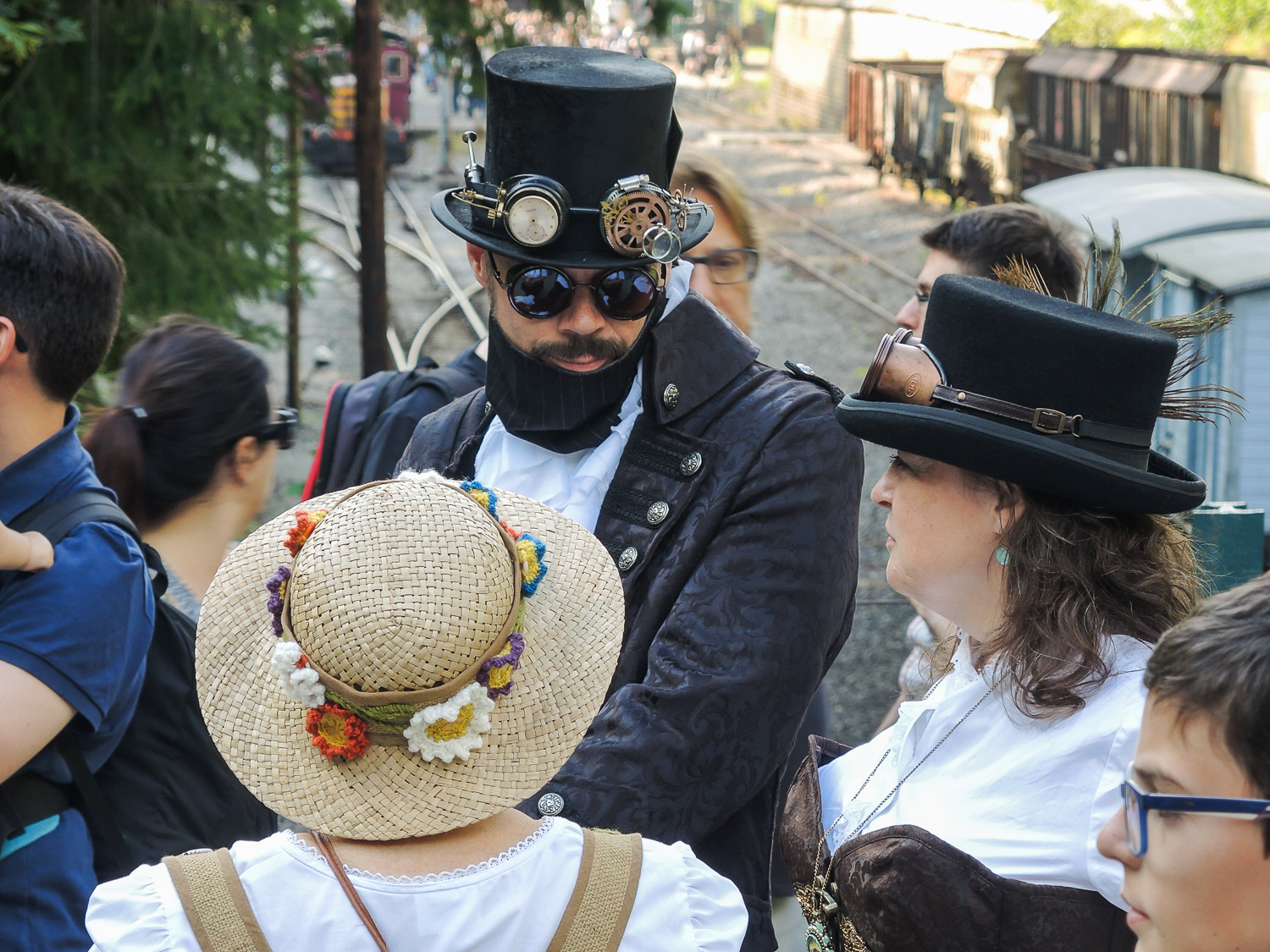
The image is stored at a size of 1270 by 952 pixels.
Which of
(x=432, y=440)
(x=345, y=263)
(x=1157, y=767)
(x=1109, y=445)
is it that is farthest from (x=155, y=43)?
(x=345, y=263)

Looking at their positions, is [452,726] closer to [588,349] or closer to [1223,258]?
[588,349]

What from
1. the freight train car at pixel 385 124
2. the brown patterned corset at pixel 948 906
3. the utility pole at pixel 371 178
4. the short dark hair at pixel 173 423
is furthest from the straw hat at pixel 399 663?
the freight train car at pixel 385 124

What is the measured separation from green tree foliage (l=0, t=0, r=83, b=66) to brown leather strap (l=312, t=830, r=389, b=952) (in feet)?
13.6

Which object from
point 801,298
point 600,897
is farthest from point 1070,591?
point 801,298

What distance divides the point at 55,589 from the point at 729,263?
9.31 ft

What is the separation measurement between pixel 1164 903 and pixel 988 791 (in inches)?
21.0

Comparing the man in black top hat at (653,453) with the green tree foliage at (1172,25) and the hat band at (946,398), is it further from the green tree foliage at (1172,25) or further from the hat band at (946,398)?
the green tree foliage at (1172,25)

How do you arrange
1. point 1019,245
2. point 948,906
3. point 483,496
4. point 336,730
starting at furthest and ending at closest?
point 1019,245, point 948,906, point 483,496, point 336,730

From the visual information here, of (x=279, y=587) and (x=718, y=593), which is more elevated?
(x=279, y=587)

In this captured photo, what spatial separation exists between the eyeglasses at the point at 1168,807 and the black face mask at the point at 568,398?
1288mm

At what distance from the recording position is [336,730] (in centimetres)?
155

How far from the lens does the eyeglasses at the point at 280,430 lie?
3436mm

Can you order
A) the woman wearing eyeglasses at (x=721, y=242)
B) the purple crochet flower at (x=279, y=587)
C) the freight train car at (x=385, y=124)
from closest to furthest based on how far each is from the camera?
the purple crochet flower at (x=279, y=587)
the woman wearing eyeglasses at (x=721, y=242)
the freight train car at (x=385, y=124)

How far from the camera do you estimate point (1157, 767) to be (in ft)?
4.89
